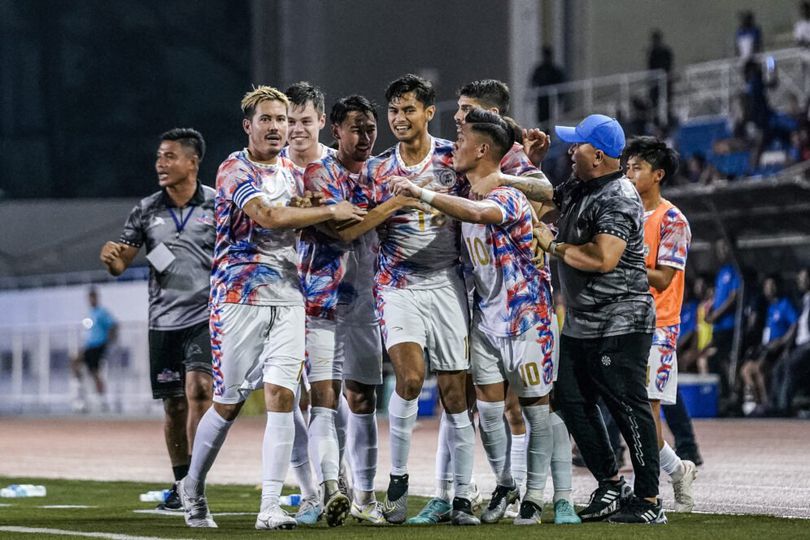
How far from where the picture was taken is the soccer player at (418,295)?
8.35 m

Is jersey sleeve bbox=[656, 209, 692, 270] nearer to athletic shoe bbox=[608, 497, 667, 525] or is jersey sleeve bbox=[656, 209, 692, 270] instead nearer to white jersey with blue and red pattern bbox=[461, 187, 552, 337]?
white jersey with blue and red pattern bbox=[461, 187, 552, 337]

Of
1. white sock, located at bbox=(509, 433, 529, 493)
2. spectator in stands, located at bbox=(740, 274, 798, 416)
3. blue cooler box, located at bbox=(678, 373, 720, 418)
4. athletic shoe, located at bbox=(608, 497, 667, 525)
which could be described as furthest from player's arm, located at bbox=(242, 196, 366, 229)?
blue cooler box, located at bbox=(678, 373, 720, 418)

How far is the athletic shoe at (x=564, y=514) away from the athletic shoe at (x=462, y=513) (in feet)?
1.48

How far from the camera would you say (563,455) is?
8469 millimetres

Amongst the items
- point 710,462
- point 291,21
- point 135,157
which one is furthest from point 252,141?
point 135,157

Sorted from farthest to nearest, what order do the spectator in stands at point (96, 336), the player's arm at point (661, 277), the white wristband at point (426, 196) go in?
the spectator in stands at point (96, 336) → the player's arm at point (661, 277) → the white wristband at point (426, 196)

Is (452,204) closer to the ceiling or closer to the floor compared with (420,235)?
closer to the ceiling

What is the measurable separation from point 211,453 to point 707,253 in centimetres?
1439

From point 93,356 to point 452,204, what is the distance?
20.2m

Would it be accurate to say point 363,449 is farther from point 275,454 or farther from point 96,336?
point 96,336

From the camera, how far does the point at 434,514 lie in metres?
8.39

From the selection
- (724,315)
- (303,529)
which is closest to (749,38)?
(724,315)

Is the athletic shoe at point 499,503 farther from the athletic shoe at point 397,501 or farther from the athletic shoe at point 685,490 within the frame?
the athletic shoe at point 685,490

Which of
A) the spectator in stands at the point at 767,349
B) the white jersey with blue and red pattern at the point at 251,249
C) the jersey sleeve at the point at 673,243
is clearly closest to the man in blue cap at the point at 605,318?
the jersey sleeve at the point at 673,243
